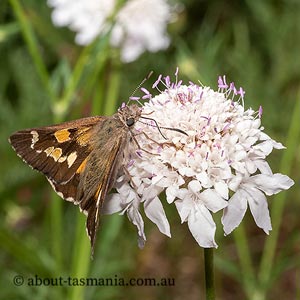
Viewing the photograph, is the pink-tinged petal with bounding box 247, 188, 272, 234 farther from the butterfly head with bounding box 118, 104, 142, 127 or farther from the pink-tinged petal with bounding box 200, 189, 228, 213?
the butterfly head with bounding box 118, 104, 142, 127

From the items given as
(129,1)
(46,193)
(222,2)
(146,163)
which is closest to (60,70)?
(129,1)

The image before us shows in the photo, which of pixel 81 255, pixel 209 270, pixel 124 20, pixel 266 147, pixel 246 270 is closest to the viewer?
pixel 209 270

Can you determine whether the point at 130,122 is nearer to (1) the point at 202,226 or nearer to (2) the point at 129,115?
(2) the point at 129,115

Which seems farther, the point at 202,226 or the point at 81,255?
the point at 81,255

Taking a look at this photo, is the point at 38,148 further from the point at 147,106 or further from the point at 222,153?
the point at 222,153

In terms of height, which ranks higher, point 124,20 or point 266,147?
point 124,20

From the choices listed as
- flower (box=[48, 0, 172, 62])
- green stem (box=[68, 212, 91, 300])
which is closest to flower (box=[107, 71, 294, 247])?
green stem (box=[68, 212, 91, 300])

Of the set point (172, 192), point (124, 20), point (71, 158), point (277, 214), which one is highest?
point (124, 20)

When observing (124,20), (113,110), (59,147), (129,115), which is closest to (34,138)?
(59,147)

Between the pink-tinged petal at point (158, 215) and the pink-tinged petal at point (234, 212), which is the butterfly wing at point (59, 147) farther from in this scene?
the pink-tinged petal at point (234, 212)
